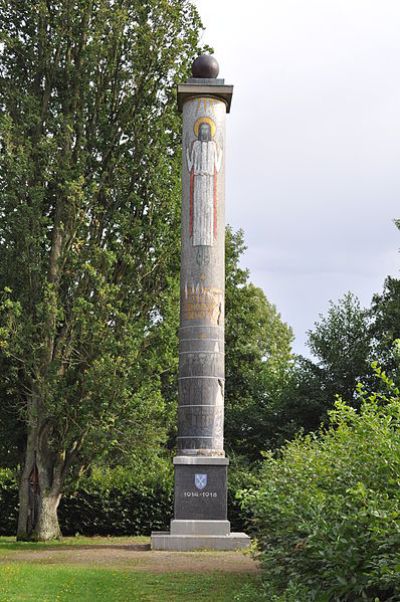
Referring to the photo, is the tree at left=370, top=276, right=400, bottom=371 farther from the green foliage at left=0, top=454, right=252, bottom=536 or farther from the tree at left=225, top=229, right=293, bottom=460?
the green foliage at left=0, top=454, right=252, bottom=536

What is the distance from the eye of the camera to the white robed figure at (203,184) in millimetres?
18391

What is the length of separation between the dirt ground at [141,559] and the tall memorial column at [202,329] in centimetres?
88

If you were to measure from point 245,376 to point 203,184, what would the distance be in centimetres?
1491

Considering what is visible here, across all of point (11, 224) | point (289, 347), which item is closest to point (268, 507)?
point (11, 224)

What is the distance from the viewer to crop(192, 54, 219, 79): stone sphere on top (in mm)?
19422

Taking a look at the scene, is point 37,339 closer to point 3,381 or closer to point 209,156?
point 3,381

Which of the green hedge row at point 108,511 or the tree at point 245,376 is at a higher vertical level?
the tree at point 245,376

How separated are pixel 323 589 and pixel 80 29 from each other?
17.0 metres

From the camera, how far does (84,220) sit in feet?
67.5

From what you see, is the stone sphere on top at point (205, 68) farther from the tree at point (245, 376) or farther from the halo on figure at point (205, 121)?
the tree at point (245, 376)

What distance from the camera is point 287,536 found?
8.66 metres

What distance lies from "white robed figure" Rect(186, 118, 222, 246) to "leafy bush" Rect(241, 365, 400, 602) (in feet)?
29.9

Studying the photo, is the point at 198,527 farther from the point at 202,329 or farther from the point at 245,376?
the point at 245,376

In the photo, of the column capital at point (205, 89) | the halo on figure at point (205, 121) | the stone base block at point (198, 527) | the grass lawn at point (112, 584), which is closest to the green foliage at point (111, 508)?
the stone base block at point (198, 527)
